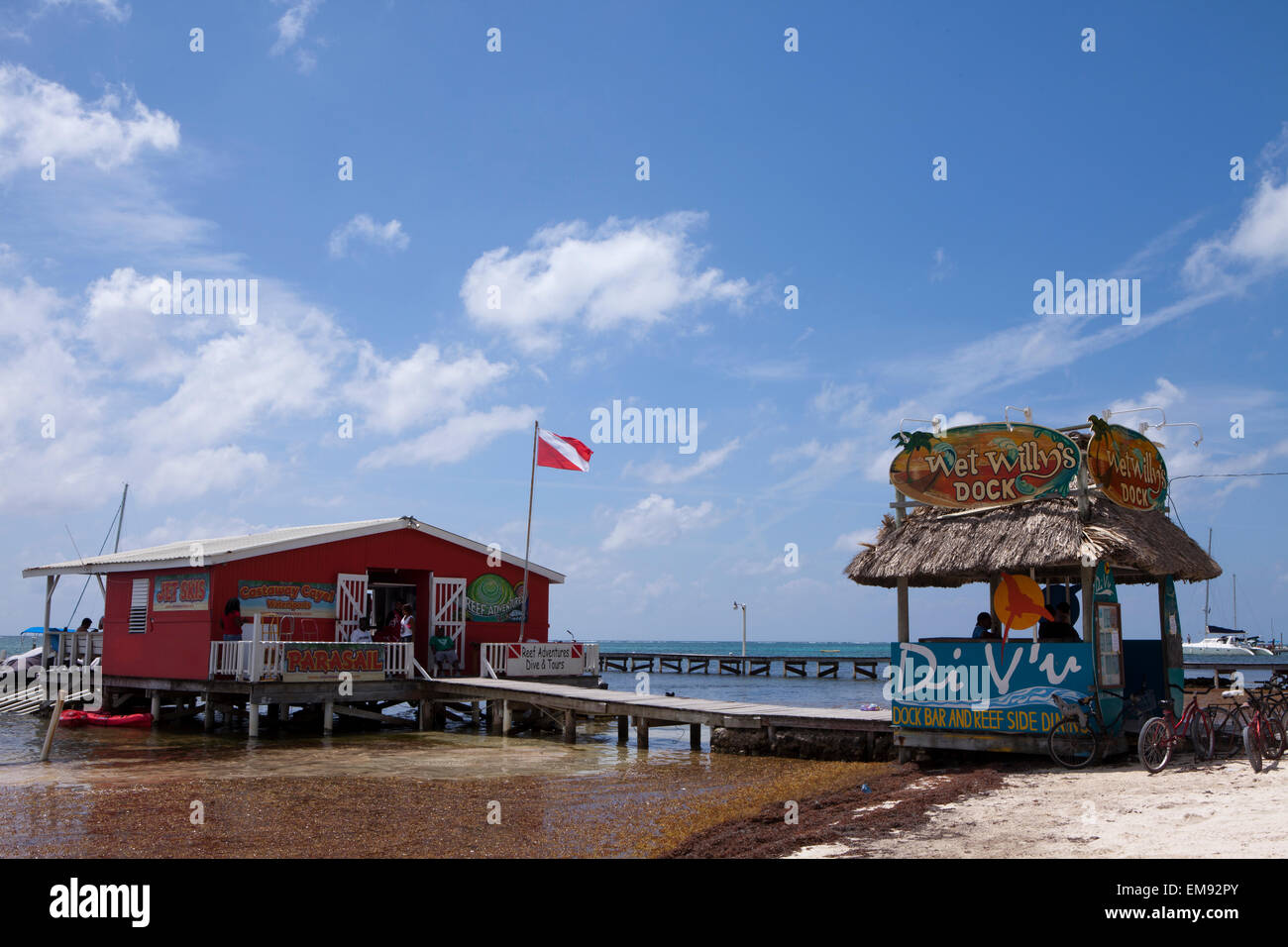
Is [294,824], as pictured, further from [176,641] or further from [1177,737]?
[176,641]

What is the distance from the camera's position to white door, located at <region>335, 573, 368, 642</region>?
72.1ft

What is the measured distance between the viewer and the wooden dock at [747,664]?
56750mm

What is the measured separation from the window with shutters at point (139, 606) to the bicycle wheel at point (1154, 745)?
19.8 metres

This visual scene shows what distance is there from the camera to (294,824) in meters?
10.5

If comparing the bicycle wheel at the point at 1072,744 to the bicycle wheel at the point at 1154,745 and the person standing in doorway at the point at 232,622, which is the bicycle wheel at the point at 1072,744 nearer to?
the bicycle wheel at the point at 1154,745

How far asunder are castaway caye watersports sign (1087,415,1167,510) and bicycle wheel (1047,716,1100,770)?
2.88 m

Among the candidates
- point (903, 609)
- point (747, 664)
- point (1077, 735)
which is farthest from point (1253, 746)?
point (747, 664)

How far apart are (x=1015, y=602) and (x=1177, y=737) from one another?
Result: 2.41 meters

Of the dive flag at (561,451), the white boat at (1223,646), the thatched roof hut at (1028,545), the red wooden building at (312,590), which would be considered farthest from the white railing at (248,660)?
the white boat at (1223,646)

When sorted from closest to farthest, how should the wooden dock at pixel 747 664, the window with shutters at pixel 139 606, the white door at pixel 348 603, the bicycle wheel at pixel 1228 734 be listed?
1. the bicycle wheel at pixel 1228 734
2. the white door at pixel 348 603
3. the window with shutters at pixel 139 606
4. the wooden dock at pixel 747 664

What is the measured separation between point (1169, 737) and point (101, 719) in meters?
21.3

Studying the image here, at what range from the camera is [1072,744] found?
1201 centimetres

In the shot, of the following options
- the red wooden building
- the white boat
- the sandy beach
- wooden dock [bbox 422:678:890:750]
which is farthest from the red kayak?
the white boat
